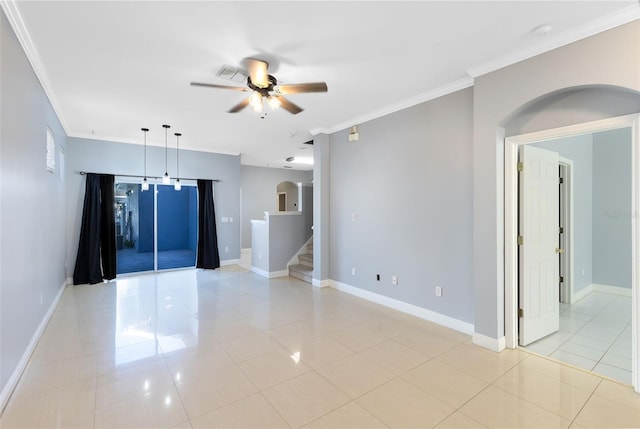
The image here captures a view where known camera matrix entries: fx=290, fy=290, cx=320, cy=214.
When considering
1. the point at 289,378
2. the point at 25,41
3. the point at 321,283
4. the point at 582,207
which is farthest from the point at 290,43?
the point at 582,207

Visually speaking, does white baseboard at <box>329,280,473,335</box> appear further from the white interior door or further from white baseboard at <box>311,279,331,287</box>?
the white interior door

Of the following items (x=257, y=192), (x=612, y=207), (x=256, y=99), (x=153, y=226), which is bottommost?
(x=153, y=226)

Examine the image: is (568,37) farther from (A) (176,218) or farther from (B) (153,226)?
(A) (176,218)

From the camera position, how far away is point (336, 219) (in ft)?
17.7

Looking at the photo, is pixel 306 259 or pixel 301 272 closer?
pixel 301 272

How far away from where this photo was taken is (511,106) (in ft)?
9.32

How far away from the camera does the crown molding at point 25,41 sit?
214cm

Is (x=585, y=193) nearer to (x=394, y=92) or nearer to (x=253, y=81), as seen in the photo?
(x=394, y=92)

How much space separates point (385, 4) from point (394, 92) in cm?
169

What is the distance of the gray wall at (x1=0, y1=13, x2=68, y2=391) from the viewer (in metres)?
2.21

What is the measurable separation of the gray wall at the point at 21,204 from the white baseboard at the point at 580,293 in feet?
22.3

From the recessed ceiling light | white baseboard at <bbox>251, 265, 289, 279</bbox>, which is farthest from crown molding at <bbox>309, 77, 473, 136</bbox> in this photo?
white baseboard at <bbox>251, 265, 289, 279</bbox>

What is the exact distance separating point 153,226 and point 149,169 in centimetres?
140

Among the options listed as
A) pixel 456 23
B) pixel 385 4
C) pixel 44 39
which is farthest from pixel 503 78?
pixel 44 39
